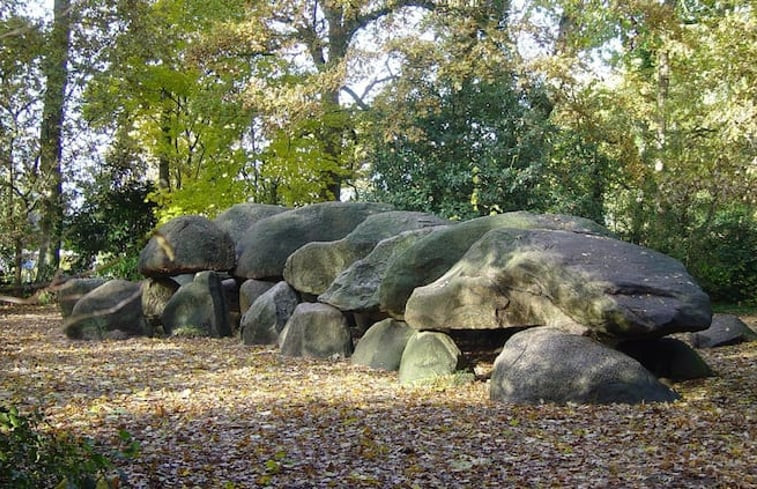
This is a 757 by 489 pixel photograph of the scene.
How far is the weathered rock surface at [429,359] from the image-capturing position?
8.52 meters

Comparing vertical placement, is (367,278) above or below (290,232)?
below

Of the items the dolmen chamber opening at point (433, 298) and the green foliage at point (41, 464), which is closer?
the green foliage at point (41, 464)

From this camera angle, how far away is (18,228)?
18.7m

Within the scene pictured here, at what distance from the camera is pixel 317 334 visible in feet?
35.2

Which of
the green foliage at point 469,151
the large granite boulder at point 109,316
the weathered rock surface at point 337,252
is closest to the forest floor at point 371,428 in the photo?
the weathered rock surface at point 337,252

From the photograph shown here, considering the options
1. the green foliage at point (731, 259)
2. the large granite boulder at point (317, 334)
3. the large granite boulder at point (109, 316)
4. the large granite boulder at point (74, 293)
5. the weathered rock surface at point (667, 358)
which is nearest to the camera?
the weathered rock surface at point (667, 358)

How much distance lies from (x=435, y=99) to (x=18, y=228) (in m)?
10.4

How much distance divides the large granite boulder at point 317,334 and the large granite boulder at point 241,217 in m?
4.04

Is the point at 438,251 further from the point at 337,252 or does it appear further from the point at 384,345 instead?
the point at 337,252

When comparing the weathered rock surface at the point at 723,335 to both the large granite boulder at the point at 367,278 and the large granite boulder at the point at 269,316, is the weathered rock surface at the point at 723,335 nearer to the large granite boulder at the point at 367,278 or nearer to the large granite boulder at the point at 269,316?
the large granite boulder at the point at 367,278

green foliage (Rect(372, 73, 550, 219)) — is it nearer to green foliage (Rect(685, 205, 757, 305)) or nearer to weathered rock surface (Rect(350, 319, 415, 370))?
green foliage (Rect(685, 205, 757, 305))

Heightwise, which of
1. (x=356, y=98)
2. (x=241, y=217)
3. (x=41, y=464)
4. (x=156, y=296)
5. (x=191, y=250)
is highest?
(x=356, y=98)

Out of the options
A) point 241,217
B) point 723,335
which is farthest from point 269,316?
point 723,335

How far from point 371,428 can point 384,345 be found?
11.2 ft
